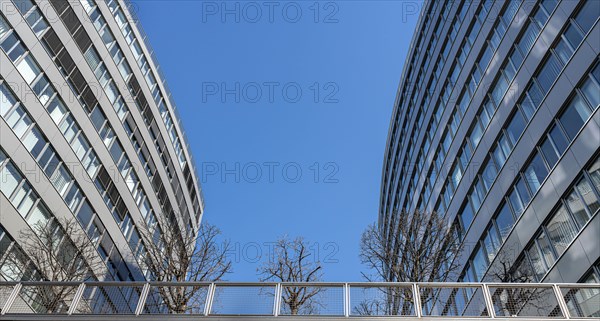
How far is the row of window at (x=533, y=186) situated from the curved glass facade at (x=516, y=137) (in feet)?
0.13

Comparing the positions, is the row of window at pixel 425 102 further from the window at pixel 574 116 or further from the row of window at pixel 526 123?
the window at pixel 574 116

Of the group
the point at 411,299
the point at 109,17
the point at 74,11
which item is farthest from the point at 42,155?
the point at 411,299

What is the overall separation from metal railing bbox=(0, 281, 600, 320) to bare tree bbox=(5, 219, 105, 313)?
0.04 metres

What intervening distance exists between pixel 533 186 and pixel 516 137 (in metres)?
2.54

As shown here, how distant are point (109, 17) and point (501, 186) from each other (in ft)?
75.6

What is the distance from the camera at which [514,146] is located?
1908 cm

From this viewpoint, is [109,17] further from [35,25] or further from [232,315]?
[232,315]

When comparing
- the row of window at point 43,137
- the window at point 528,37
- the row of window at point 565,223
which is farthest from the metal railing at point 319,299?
the window at point 528,37

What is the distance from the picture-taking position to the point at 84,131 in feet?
80.6

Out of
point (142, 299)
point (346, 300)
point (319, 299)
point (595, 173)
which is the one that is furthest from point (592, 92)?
point (142, 299)

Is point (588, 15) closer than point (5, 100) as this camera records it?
Yes

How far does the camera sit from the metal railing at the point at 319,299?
10.5m

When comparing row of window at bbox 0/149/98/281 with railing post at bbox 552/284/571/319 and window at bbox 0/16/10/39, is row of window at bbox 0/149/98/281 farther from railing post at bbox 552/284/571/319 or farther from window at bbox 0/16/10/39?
railing post at bbox 552/284/571/319

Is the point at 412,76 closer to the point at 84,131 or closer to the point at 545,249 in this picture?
the point at 545,249
